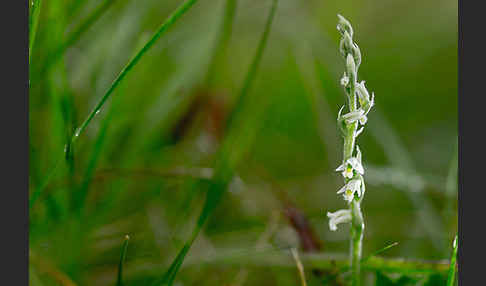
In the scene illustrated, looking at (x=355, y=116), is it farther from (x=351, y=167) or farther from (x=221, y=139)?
(x=221, y=139)

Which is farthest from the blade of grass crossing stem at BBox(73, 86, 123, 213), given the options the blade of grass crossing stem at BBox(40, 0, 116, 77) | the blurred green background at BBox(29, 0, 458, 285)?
the blade of grass crossing stem at BBox(40, 0, 116, 77)

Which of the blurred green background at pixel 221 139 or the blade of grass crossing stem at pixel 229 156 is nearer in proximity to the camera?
the blade of grass crossing stem at pixel 229 156

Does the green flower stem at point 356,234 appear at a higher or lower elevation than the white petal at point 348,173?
lower

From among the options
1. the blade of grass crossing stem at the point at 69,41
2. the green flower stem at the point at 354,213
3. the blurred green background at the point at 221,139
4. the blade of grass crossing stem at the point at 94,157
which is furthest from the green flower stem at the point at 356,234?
the blade of grass crossing stem at the point at 69,41

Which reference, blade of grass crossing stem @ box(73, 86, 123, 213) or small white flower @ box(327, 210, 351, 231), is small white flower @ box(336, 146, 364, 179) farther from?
blade of grass crossing stem @ box(73, 86, 123, 213)

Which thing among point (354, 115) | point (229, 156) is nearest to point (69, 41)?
point (229, 156)

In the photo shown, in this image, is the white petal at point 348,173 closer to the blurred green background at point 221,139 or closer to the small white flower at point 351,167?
the small white flower at point 351,167

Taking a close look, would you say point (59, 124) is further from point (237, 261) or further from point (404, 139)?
point (404, 139)
